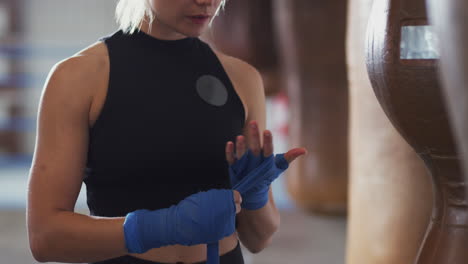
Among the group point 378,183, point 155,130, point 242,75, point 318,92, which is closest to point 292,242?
point 318,92

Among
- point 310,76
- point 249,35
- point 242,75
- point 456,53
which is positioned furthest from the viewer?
point 249,35

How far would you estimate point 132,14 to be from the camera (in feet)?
3.16

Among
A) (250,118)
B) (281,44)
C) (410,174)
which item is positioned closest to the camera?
(250,118)

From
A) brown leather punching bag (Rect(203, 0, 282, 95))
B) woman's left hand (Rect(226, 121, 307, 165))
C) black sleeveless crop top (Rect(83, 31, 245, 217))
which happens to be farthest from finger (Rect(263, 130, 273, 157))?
brown leather punching bag (Rect(203, 0, 282, 95))

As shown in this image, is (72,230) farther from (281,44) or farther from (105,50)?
(281,44)

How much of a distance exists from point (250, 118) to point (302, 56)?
254cm

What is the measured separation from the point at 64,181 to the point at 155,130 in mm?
137

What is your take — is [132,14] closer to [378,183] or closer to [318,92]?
[378,183]

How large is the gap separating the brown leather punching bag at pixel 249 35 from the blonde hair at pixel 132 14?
242 centimetres

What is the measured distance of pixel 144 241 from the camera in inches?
32.6

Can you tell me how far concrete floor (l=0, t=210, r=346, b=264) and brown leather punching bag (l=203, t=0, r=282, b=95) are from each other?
860mm

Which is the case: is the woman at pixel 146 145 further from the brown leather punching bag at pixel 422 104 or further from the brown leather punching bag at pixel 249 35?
the brown leather punching bag at pixel 249 35

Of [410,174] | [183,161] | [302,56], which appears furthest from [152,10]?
[302,56]

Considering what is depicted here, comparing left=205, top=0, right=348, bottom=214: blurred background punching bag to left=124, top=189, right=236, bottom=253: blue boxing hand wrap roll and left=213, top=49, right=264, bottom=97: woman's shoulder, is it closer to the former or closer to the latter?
left=213, top=49, right=264, bottom=97: woman's shoulder
